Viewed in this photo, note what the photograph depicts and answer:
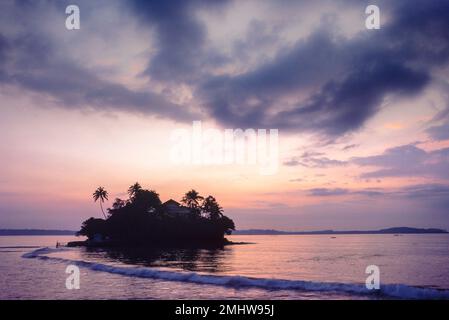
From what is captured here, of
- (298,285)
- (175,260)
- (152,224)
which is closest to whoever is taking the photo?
(298,285)

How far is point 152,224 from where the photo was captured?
105 m

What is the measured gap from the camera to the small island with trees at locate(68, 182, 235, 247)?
10256 centimetres

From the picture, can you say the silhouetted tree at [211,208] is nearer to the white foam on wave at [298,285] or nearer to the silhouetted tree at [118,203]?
the silhouetted tree at [118,203]

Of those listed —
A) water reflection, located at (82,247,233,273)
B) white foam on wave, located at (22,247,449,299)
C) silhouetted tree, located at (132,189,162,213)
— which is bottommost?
water reflection, located at (82,247,233,273)

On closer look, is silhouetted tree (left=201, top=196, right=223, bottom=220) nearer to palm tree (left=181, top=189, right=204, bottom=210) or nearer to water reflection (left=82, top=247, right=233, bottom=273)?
palm tree (left=181, top=189, right=204, bottom=210)

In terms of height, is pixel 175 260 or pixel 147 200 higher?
pixel 147 200

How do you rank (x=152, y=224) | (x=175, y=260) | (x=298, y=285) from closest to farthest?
1. (x=298, y=285)
2. (x=175, y=260)
3. (x=152, y=224)

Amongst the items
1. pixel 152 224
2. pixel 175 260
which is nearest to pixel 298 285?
pixel 175 260

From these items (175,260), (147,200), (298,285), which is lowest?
(175,260)

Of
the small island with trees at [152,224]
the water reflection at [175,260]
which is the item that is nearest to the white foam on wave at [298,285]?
the water reflection at [175,260]

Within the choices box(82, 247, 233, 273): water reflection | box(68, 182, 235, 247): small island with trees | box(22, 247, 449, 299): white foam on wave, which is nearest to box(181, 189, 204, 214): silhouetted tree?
box(68, 182, 235, 247): small island with trees

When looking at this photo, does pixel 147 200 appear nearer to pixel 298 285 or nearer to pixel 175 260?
pixel 175 260

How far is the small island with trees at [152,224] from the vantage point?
103m
